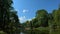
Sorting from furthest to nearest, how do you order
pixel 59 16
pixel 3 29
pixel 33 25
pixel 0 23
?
pixel 33 25
pixel 59 16
pixel 3 29
pixel 0 23

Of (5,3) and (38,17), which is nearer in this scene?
(5,3)

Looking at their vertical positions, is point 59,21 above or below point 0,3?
below

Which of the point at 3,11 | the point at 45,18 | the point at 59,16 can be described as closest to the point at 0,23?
the point at 3,11

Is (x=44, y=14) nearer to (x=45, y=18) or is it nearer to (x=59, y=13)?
(x=45, y=18)

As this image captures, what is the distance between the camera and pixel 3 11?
37.9 metres

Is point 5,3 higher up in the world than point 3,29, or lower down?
higher up

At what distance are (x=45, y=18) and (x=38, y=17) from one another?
4835 millimetres

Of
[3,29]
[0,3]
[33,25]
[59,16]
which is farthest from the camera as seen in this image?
[33,25]

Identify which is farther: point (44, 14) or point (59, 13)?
point (44, 14)

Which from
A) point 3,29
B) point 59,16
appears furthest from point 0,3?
point 59,16

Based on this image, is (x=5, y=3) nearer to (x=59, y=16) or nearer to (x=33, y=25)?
(x=59, y=16)

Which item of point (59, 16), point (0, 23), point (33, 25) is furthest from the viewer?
point (33, 25)

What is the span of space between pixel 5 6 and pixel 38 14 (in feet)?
251

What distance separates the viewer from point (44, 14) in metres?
112
